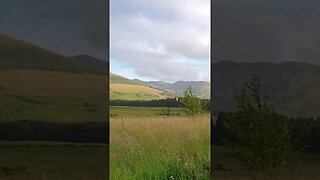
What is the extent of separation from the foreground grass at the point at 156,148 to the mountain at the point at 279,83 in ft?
5.09

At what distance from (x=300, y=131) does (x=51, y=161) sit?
9.42ft

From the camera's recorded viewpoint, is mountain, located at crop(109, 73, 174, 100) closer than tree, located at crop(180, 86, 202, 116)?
Yes

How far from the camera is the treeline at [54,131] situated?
5.60m

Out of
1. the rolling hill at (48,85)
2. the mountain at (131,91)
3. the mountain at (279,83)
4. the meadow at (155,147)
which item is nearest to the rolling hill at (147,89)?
the mountain at (131,91)

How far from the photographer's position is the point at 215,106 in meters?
5.97

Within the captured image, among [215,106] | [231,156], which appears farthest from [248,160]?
[215,106]

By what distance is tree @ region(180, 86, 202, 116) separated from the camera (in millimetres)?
7988

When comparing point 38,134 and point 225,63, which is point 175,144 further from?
point 38,134

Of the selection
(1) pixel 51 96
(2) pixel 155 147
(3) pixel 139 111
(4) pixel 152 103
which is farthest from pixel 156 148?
(1) pixel 51 96

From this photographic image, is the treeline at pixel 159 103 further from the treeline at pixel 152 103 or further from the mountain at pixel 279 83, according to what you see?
the mountain at pixel 279 83

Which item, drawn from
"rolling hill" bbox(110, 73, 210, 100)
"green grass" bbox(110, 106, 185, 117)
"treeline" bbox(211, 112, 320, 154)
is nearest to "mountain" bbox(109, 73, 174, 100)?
"rolling hill" bbox(110, 73, 210, 100)

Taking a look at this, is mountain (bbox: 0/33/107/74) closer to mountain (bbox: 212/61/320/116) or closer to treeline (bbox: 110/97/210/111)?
mountain (bbox: 212/61/320/116)

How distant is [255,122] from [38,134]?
2.50 metres

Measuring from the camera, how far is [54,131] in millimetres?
5715
